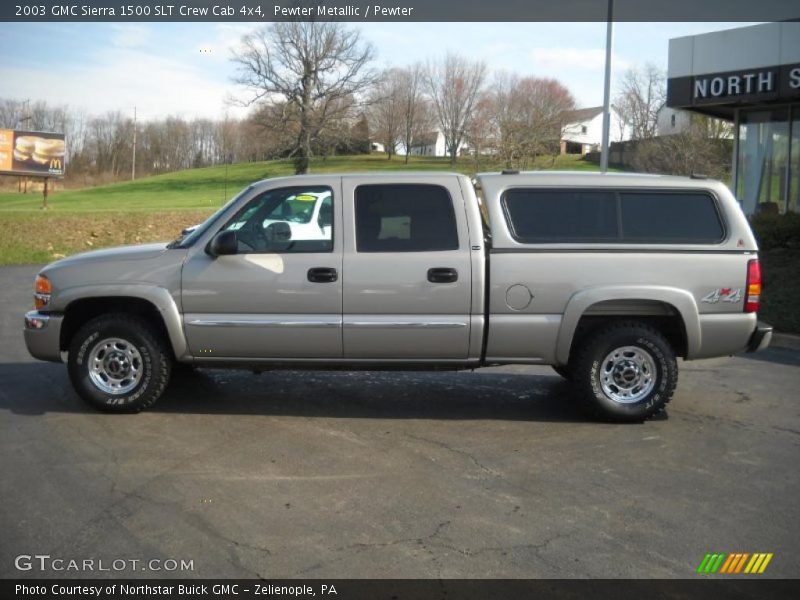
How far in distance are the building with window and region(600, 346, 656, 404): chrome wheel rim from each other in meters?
13.7

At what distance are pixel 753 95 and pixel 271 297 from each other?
1580 centimetres

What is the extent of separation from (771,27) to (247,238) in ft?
51.6

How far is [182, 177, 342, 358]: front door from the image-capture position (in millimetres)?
6672

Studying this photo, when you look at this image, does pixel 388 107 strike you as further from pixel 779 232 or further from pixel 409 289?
pixel 409 289

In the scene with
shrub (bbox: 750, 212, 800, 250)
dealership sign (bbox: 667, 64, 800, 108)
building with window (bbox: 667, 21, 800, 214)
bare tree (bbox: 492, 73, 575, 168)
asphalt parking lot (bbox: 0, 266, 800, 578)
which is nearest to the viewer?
asphalt parking lot (bbox: 0, 266, 800, 578)

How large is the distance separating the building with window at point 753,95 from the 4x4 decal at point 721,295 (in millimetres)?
13344

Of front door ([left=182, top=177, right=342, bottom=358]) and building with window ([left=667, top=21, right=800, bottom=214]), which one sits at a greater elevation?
building with window ([left=667, top=21, right=800, bottom=214])

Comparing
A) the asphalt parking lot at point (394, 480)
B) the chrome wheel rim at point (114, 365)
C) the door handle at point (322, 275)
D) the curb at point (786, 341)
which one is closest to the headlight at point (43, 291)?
the chrome wheel rim at point (114, 365)

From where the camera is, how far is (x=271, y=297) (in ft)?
21.9

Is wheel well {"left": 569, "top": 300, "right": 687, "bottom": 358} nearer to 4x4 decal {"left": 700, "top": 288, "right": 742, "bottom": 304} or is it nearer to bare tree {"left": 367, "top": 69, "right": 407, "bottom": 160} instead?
4x4 decal {"left": 700, "top": 288, "right": 742, "bottom": 304}

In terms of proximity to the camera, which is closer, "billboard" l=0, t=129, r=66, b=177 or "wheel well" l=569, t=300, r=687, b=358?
"wheel well" l=569, t=300, r=687, b=358

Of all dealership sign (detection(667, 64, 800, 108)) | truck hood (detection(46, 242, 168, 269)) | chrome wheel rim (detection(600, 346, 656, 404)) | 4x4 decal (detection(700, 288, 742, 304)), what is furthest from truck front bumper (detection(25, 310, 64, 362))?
dealership sign (detection(667, 64, 800, 108))
